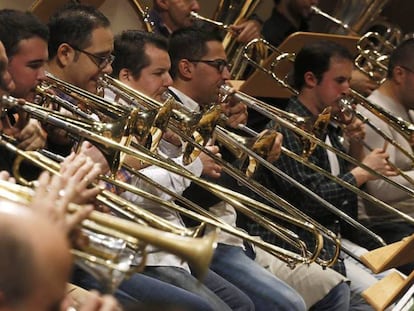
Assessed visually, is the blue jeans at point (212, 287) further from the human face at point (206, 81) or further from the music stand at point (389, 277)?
the human face at point (206, 81)

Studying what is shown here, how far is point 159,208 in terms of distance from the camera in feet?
9.86

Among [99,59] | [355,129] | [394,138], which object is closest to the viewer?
[99,59]

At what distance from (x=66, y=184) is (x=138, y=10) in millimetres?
2316

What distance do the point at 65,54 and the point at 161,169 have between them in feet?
1.84

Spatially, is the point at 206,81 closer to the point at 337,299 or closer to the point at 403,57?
the point at 337,299

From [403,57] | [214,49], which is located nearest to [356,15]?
[403,57]

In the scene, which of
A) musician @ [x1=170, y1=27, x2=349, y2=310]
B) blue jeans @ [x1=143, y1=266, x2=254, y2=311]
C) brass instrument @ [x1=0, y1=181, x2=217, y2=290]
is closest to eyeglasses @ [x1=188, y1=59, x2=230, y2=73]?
musician @ [x1=170, y1=27, x2=349, y2=310]

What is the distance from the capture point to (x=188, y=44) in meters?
3.77

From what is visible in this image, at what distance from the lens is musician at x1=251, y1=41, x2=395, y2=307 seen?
3492 mm

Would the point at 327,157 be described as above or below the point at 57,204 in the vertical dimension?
below

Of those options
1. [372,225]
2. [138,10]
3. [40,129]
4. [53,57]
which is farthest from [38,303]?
[138,10]

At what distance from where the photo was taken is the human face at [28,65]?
2.86 meters

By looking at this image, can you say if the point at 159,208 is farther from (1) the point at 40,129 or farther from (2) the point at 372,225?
(2) the point at 372,225

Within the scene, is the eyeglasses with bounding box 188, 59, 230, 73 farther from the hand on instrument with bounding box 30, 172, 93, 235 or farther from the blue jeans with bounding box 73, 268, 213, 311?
the hand on instrument with bounding box 30, 172, 93, 235
